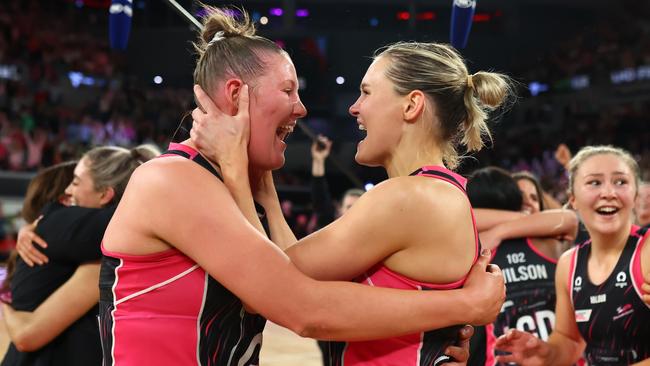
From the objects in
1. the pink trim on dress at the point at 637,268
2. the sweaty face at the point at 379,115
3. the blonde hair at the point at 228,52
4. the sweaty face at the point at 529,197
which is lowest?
the pink trim on dress at the point at 637,268

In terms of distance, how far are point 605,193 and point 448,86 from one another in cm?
140

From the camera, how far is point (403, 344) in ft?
5.70

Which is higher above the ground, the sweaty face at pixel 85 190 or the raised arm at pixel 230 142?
the raised arm at pixel 230 142

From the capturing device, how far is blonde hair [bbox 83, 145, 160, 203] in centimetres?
267

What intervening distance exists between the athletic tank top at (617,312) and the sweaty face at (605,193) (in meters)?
0.11

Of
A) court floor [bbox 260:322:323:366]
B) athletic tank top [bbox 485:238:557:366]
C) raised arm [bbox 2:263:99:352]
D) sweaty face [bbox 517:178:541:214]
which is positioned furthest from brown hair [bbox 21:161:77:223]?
court floor [bbox 260:322:323:366]

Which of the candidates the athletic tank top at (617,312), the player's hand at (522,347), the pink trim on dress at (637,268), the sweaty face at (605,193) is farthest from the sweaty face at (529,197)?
the player's hand at (522,347)

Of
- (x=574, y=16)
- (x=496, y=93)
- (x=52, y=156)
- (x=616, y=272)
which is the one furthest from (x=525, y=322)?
(x=574, y=16)

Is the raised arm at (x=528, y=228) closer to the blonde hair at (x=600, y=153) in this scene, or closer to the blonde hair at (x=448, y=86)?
the blonde hair at (x=600, y=153)

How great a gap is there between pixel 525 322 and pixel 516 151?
10.9m

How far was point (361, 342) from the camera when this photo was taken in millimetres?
1765

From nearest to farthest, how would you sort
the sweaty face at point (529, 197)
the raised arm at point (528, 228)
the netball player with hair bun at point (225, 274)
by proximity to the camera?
1. the netball player with hair bun at point (225, 274)
2. the raised arm at point (528, 228)
3. the sweaty face at point (529, 197)

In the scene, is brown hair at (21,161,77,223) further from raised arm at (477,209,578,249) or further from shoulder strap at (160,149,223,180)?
raised arm at (477,209,578,249)

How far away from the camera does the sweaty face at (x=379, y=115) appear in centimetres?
184
